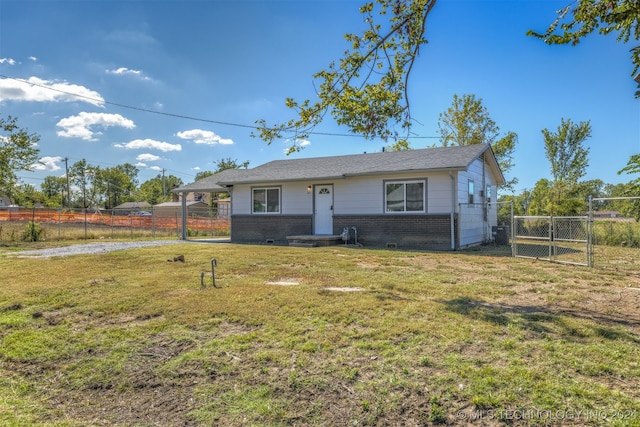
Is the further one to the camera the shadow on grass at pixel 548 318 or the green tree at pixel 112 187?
the green tree at pixel 112 187

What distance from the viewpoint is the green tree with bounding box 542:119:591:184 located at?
28.3 meters

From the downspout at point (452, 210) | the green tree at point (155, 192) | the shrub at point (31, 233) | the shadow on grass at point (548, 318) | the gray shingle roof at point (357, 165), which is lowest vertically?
the shadow on grass at point (548, 318)

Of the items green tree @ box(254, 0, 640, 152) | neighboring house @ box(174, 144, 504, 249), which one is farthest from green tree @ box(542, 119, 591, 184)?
green tree @ box(254, 0, 640, 152)

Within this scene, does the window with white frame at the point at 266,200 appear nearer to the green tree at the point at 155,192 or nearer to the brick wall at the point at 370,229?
the brick wall at the point at 370,229

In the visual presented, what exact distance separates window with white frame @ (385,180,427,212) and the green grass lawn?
6753 millimetres

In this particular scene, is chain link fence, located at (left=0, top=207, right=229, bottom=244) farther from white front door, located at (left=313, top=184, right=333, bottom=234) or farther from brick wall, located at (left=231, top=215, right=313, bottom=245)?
white front door, located at (left=313, top=184, right=333, bottom=234)

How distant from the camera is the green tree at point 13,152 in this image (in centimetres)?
1700

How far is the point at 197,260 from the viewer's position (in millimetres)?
9031

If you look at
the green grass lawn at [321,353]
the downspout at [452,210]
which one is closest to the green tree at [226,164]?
the downspout at [452,210]

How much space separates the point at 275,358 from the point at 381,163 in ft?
38.5

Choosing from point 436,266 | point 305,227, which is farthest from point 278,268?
point 305,227

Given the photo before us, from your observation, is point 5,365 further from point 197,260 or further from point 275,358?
point 197,260

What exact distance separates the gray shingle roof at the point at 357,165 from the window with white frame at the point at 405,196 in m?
0.67

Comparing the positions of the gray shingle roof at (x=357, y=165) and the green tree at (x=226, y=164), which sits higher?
the green tree at (x=226, y=164)
